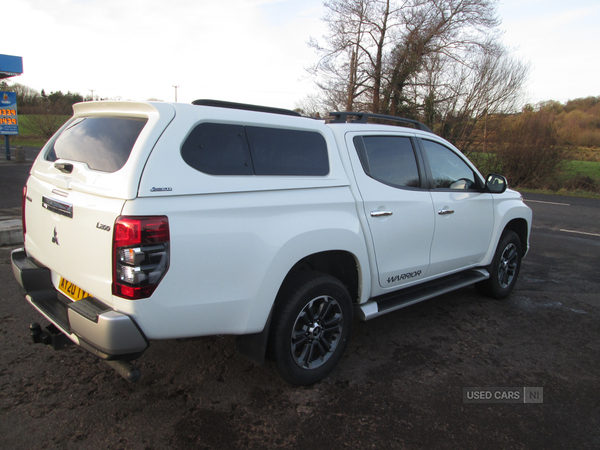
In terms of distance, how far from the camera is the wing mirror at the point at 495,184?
4488mm

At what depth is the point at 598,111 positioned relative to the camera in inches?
1470

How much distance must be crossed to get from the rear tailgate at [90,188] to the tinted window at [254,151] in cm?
24

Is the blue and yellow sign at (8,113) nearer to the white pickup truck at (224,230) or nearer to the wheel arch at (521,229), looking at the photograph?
the white pickup truck at (224,230)

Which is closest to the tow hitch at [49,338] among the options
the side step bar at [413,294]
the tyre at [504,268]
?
the side step bar at [413,294]

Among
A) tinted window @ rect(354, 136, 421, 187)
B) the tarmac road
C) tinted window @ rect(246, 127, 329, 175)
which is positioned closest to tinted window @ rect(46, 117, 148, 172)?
tinted window @ rect(246, 127, 329, 175)

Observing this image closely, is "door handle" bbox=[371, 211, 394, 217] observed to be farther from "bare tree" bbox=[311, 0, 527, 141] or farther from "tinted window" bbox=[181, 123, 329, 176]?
"bare tree" bbox=[311, 0, 527, 141]

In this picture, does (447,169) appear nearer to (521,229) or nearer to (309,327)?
(521,229)

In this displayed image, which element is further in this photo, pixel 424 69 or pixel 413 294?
pixel 424 69

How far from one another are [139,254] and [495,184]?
3.75 meters

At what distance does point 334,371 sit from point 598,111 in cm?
4432

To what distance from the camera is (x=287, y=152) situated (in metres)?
2.94

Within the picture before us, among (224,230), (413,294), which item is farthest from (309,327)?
(413,294)

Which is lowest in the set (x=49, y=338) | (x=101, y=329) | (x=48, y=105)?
(x=49, y=338)

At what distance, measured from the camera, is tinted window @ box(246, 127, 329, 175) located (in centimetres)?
276
